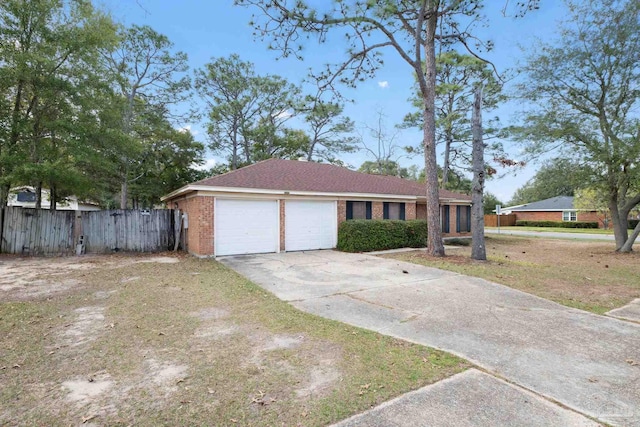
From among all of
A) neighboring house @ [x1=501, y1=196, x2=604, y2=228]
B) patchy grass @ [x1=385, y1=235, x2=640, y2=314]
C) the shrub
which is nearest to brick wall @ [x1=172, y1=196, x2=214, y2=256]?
patchy grass @ [x1=385, y1=235, x2=640, y2=314]

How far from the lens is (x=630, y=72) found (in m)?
11.9

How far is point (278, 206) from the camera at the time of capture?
39.5 feet

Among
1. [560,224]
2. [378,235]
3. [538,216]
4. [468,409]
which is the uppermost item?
[538,216]

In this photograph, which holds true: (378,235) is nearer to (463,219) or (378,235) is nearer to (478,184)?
(478,184)

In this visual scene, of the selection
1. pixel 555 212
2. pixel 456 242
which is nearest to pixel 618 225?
pixel 456 242

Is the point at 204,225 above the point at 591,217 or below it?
below

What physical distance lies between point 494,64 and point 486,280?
8.45 metres

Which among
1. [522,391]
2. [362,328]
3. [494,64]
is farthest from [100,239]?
[494,64]

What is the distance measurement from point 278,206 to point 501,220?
1455 inches

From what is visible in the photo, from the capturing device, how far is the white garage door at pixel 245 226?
35.9 feet

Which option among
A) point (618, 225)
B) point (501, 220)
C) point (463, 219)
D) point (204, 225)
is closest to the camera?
point (204, 225)

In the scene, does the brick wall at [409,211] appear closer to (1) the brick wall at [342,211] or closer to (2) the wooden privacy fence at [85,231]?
(1) the brick wall at [342,211]

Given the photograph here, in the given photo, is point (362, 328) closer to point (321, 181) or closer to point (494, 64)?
point (321, 181)

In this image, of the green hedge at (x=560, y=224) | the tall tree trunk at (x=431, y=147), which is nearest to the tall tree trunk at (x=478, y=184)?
the tall tree trunk at (x=431, y=147)
